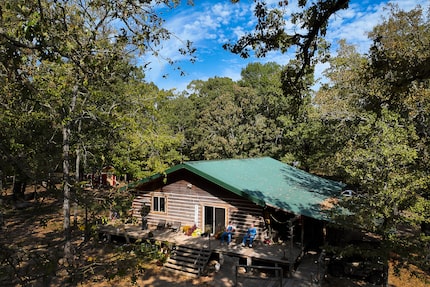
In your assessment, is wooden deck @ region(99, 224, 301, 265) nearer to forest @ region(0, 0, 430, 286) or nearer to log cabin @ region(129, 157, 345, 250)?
log cabin @ region(129, 157, 345, 250)

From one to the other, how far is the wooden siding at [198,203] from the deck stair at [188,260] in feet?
7.63

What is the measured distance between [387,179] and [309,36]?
21.1ft

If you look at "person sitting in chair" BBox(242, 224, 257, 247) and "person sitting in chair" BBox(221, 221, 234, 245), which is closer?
"person sitting in chair" BBox(242, 224, 257, 247)

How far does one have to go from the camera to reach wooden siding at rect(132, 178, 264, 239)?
1648 cm

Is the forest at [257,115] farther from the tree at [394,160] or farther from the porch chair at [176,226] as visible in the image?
the porch chair at [176,226]

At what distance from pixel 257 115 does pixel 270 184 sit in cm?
1808

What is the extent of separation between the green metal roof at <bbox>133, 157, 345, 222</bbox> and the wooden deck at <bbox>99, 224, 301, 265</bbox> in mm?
2179

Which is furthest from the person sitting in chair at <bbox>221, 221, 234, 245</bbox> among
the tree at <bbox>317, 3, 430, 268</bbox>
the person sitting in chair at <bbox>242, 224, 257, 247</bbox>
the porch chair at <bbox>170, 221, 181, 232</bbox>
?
the tree at <bbox>317, 3, 430, 268</bbox>

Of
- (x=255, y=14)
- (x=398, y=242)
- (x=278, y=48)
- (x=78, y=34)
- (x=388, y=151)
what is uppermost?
(x=255, y=14)

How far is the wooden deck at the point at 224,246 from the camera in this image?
1405cm

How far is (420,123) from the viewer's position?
56.1 ft

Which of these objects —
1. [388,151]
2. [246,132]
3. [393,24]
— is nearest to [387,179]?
[388,151]

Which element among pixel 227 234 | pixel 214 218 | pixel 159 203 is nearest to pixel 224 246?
pixel 227 234

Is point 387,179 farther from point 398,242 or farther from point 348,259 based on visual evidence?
point 348,259
